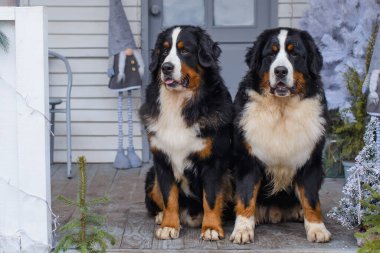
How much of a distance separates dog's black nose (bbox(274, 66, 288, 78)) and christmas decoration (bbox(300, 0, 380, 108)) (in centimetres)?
196

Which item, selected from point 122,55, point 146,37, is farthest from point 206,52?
point 146,37

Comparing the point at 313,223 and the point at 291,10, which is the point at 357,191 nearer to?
the point at 313,223

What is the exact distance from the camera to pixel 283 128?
3904mm

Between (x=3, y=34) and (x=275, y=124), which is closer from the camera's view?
(x=3, y=34)

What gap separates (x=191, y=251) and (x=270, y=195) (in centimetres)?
67

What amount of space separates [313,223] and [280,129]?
0.59 meters

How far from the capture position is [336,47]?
565 centimetres

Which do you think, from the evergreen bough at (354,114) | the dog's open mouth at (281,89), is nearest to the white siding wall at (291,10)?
the evergreen bough at (354,114)

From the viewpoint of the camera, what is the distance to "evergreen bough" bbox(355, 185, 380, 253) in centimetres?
A: 319

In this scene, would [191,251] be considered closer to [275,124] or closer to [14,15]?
[275,124]

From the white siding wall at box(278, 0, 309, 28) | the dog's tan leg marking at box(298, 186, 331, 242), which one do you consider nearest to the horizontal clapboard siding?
the white siding wall at box(278, 0, 309, 28)

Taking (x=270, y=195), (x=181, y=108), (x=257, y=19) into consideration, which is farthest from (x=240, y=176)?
(x=257, y=19)

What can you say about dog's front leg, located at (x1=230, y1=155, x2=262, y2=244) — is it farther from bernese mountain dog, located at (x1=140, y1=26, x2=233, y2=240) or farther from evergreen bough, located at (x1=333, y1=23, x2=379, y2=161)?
evergreen bough, located at (x1=333, y1=23, x2=379, y2=161)

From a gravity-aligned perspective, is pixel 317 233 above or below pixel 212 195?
below
